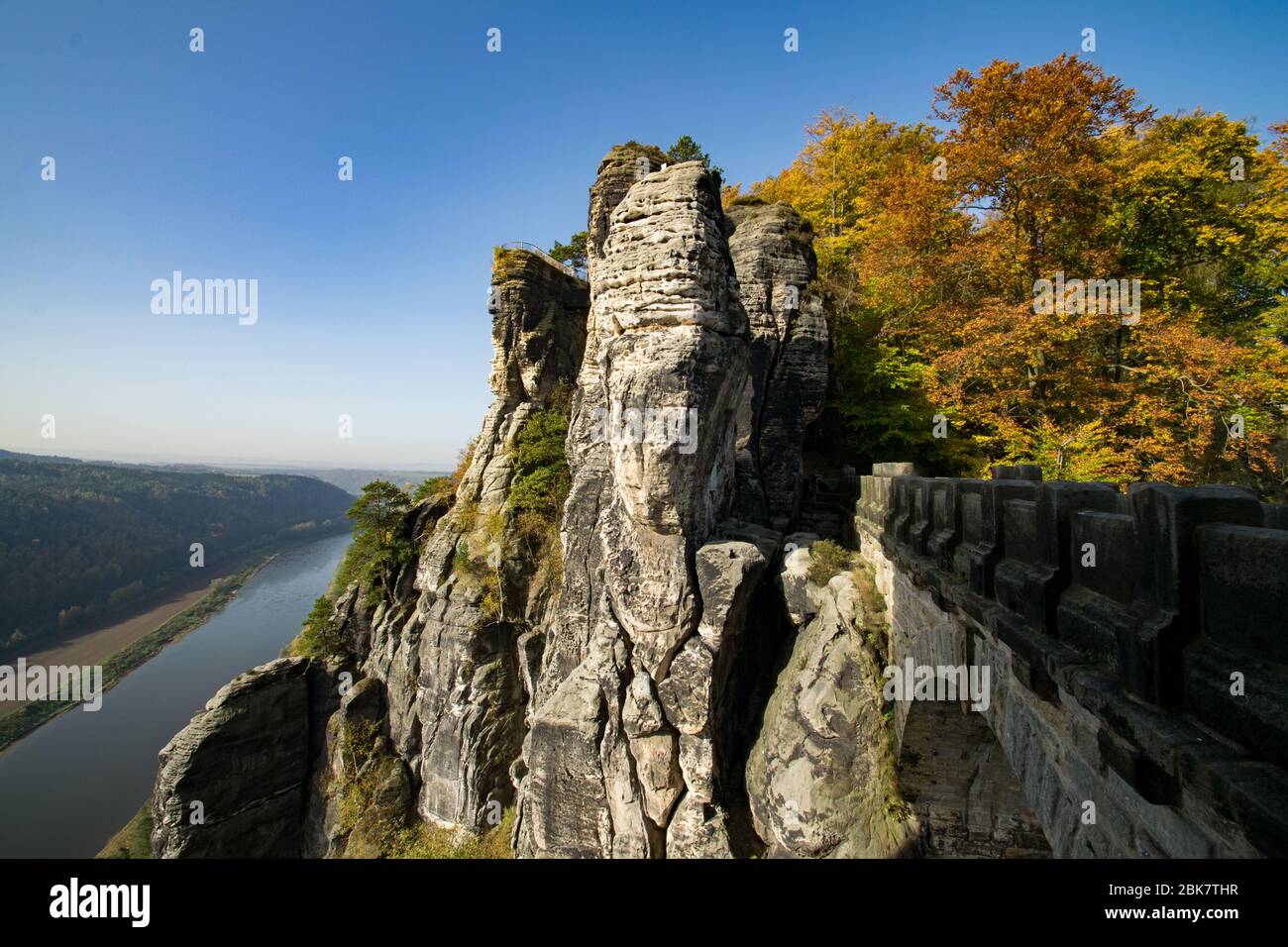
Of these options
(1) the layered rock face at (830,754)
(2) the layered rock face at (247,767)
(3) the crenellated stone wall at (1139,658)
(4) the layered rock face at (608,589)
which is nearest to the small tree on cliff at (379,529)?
(4) the layered rock face at (608,589)

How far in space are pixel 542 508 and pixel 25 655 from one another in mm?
74633

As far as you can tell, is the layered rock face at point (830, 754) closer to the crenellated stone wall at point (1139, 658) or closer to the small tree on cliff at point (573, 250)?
the crenellated stone wall at point (1139, 658)

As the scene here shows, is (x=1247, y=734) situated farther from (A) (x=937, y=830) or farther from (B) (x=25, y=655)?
(B) (x=25, y=655)

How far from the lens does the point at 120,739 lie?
42.1 meters

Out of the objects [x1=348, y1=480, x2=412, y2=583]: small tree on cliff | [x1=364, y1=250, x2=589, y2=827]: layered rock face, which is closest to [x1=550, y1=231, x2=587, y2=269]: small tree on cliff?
[x1=364, y1=250, x2=589, y2=827]: layered rock face

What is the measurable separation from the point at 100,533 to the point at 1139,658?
10010cm

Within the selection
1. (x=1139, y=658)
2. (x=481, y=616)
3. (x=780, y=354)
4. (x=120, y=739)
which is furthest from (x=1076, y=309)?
(x=120, y=739)

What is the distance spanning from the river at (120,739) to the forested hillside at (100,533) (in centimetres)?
1149

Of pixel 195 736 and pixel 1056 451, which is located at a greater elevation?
pixel 1056 451

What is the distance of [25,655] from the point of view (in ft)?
168

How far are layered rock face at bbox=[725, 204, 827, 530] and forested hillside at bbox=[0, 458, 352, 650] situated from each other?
68006 mm

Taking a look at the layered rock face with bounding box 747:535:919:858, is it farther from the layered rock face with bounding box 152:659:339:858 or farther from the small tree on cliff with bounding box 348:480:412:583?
the layered rock face with bounding box 152:659:339:858

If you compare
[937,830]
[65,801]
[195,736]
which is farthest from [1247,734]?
[65,801]
